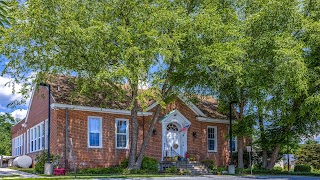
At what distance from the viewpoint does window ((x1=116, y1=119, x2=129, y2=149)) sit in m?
26.6

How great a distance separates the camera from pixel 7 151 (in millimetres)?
53594

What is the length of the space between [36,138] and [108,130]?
6.05 metres

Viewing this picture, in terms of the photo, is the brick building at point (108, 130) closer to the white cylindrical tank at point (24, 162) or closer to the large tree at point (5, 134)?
the white cylindrical tank at point (24, 162)

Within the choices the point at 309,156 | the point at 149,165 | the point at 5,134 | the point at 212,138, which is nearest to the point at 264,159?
the point at 212,138

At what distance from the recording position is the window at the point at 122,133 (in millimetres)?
26625

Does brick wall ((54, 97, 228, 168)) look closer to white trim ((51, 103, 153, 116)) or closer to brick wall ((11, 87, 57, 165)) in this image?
white trim ((51, 103, 153, 116))

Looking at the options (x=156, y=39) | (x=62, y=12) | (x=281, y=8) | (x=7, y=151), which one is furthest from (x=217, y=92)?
(x=7, y=151)

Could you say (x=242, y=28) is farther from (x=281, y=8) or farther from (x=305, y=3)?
(x=305, y=3)

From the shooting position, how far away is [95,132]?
25.8 m

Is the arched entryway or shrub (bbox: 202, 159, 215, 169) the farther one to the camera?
shrub (bbox: 202, 159, 215, 169)

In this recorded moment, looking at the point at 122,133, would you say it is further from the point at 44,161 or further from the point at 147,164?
the point at 44,161

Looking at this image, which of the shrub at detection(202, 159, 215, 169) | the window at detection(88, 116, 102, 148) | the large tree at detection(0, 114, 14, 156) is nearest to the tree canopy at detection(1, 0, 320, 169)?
the window at detection(88, 116, 102, 148)

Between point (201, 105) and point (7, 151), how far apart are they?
3244 centimetres

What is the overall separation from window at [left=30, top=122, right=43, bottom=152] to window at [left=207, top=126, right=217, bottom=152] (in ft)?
40.7
